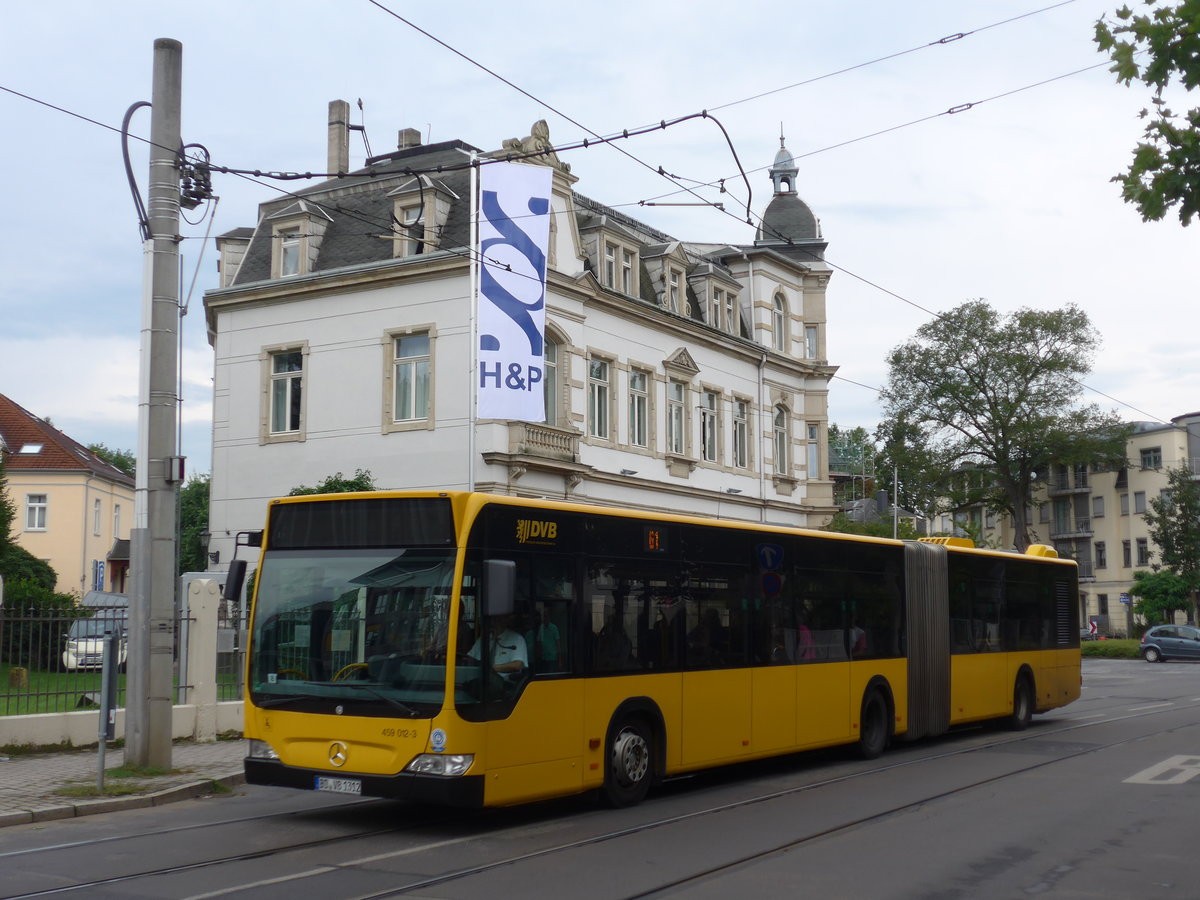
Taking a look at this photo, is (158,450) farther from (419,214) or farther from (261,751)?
(419,214)

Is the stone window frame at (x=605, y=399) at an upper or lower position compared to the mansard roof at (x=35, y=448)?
lower

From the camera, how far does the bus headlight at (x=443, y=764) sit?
1049 centimetres

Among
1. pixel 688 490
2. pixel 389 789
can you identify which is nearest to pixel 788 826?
pixel 389 789

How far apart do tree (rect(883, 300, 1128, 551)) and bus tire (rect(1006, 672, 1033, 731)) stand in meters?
48.5

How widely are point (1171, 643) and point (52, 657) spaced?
49294mm

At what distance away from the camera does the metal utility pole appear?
46.5 ft

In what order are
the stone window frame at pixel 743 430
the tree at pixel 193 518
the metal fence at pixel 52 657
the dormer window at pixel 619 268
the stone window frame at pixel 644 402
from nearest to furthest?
the metal fence at pixel 52 657, the dormer window at pixel 619 268, the stone window frame at pixel 644 402, the stone window frame at pixel 743 430, the tree at pixel 193 518

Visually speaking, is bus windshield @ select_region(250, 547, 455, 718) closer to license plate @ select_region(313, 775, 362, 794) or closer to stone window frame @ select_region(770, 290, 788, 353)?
license plate @ select_region(313, 775, 362, 794)

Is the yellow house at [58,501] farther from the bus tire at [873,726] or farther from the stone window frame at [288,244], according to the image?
the bus tire at [873,726]

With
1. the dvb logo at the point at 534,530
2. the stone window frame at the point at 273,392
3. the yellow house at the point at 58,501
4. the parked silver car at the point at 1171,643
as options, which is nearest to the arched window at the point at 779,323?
the stone window frame at the point at 273,392

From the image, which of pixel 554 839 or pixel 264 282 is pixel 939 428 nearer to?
pixel 264 282

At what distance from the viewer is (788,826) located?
37.0 feet

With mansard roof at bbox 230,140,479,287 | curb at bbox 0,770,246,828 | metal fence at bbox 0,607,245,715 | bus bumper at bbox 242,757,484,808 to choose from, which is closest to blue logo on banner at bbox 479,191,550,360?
mansard roof at bbox 230,140,479,287

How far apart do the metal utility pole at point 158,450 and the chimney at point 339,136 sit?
24.5 metres
